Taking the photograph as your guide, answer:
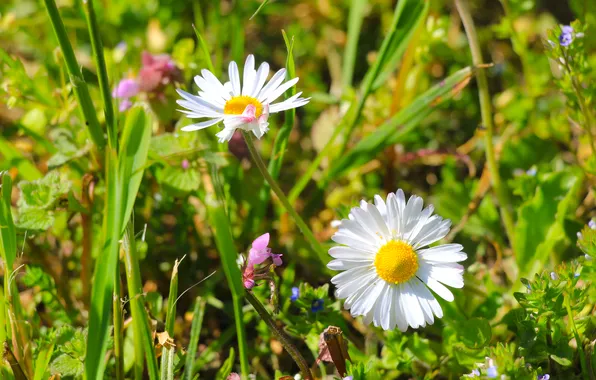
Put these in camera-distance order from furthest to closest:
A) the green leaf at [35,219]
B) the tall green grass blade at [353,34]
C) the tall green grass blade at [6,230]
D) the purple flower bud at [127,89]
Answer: the tall green grass blade at [353,34] < the purple flower bud at [127,89] < the green leaf at [35,219] < the tall green grass blade at [6,230]

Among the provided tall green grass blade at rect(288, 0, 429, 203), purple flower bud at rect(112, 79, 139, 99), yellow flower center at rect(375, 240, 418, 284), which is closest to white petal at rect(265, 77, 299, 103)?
yellow flower center at rect(375, 240, 418, 284)

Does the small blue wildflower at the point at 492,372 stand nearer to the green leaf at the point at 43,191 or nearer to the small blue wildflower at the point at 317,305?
the small blue wildflower at the point at 317,305

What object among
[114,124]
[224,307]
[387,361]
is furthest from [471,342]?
[114,124]

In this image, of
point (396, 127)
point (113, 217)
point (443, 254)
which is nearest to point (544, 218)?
point (396, 127)

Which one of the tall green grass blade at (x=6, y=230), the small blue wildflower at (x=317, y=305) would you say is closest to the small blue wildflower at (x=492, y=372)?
the small blue wildflower at (x=317, y=305)

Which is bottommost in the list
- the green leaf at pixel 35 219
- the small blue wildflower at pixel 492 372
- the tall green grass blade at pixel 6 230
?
the small blue wildflower at pixel 492 372

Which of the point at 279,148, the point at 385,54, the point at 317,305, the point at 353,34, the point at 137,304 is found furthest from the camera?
the point at 353,34

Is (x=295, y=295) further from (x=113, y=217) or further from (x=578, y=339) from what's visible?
(x=578, y=339)

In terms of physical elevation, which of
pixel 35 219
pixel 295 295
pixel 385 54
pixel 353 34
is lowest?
pixel 295 295
